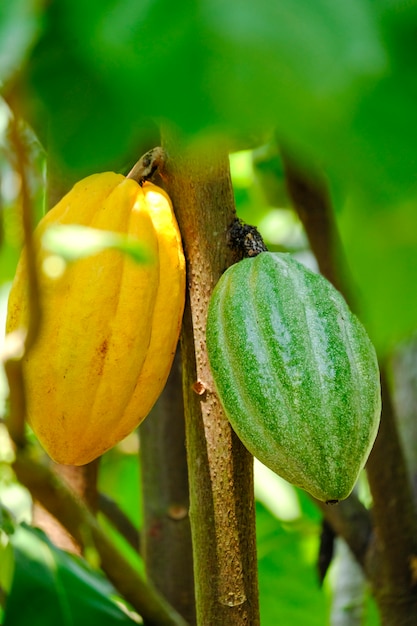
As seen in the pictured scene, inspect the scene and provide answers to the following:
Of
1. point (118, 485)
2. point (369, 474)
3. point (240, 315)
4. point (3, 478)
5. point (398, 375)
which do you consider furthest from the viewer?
point (118, 485)

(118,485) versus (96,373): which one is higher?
(118,485)

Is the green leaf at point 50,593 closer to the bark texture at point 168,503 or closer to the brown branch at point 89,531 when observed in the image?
the brown branch at point 89,531

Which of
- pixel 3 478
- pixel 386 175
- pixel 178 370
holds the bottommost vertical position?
pixel 386 175

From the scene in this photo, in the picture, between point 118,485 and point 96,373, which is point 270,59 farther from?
→ point 118,485

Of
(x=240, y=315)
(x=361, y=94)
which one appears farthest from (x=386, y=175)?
(x=240, y=315)

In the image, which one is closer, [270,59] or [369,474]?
[270,59]

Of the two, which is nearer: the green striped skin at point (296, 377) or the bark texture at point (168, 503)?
the green striped skin at point (296, 377)

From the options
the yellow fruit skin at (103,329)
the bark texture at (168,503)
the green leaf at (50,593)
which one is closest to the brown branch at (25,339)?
the green leaf at (50,593)
